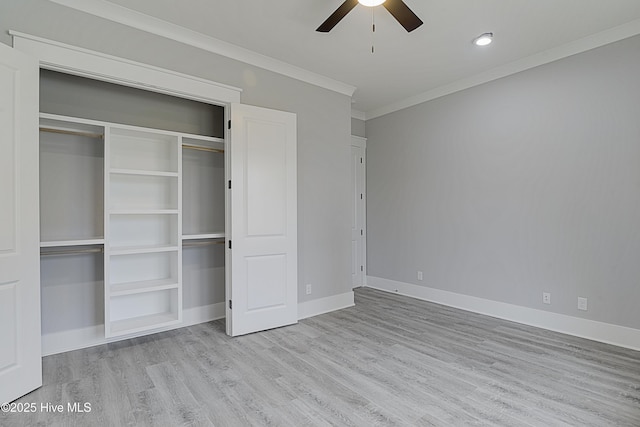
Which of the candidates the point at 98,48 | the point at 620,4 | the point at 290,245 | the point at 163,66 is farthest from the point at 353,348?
the point at 620,4

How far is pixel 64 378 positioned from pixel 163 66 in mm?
2691

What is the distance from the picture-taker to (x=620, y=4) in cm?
271

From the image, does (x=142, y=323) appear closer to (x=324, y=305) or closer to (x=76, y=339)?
(x=76, y=339)

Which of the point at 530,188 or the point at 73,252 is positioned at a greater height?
the point at 530,188

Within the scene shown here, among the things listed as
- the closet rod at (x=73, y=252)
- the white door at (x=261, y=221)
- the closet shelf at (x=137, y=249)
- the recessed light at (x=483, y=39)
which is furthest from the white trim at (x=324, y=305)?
the recessed light at (x=483, y=39)

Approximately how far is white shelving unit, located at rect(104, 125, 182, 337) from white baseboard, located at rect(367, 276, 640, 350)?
327 centimetres

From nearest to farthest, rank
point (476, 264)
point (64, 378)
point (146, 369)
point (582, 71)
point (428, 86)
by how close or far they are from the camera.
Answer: point (64, 378), point (146, 369), point (582, 71), point (476, 264), point (428, 86)

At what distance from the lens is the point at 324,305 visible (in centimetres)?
420

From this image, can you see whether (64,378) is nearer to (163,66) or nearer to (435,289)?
(163,66)

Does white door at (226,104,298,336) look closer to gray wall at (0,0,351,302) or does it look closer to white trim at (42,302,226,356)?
gray wall at (0,0,351,302)

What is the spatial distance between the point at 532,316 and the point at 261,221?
319cm

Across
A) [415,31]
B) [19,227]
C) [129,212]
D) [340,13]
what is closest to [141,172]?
[129,212]

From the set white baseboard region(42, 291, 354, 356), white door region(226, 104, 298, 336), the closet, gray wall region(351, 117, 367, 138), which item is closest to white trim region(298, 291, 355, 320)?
white baseboard region(42, 291, 354, 356)

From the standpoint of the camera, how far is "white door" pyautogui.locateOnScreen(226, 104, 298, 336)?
3.35m
